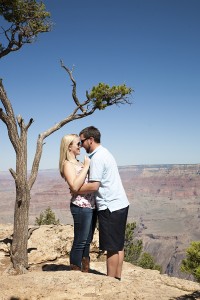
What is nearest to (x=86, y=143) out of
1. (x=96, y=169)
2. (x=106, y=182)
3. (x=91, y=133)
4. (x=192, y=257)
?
(x=91, y=133)

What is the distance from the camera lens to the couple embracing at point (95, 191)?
13.8 ft

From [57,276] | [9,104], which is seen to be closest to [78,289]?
[57,276]

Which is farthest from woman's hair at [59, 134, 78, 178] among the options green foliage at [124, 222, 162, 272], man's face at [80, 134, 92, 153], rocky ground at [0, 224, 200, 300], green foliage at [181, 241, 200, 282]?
green foliage at [124, 222, 162, 272]

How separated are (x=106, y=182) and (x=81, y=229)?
0.81m

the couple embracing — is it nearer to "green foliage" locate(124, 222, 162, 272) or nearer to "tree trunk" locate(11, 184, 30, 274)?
"tree trunk" locate(11, 184, 30, 274)

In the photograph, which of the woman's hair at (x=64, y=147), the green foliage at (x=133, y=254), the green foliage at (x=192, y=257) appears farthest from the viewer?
the green foliage at (x=133, y=254)

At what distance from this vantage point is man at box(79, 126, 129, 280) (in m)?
4.22

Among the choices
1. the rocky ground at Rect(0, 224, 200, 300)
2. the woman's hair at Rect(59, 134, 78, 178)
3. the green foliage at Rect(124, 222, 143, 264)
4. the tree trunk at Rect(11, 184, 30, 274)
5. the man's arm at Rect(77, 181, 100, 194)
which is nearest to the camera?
the rocky ground at Rect(0, 224, 200, 300)

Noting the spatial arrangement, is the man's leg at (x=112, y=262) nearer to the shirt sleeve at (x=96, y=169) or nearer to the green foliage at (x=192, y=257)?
the shirt sleeve at (x=96, y=169)

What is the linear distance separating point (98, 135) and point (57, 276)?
7.22 feet

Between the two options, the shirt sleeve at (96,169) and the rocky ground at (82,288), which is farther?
the shirt sleeve at (96,169)

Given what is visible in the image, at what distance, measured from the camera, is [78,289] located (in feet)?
13.1

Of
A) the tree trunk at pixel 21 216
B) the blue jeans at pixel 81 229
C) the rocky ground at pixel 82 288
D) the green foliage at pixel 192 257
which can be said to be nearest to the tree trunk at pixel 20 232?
the tree trunk at pixel 21 216

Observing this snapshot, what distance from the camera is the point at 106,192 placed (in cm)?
427
